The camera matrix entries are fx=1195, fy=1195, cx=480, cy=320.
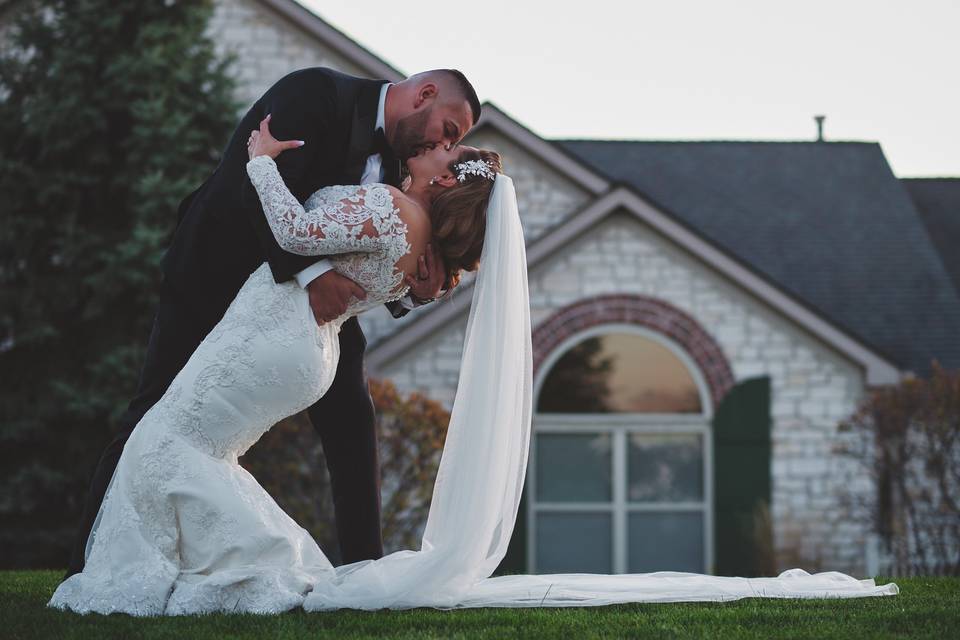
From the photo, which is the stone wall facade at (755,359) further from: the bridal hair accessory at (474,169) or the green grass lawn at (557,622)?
the green grass lawn at (557,622)

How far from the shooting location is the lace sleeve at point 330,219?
13.7 feet

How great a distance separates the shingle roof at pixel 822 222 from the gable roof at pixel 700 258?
0.67 feet

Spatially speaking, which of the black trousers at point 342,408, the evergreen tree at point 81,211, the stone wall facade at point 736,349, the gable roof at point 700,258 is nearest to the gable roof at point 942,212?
the gable roof at point 700,258

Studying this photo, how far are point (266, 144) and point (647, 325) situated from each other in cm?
861

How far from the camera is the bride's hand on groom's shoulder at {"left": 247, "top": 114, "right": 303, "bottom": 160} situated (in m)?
4.36

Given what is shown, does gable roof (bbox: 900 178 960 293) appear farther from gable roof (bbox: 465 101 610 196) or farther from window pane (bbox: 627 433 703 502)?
gable roof (bbox: 465 101 610 196)

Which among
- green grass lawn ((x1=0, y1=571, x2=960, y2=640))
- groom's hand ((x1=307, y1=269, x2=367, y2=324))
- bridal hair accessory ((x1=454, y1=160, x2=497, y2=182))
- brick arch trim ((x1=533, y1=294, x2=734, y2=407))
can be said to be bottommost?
green grass lawn ((x1=0, y1=571, x2=960, y2=640))

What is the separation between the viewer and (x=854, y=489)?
1241 centimetres

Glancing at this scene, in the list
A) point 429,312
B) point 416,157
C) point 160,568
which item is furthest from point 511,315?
point 429,312

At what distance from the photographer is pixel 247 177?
444 cm

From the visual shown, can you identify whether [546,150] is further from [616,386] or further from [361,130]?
[361,130]

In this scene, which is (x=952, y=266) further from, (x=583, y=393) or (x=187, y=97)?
(x=187, y=97)

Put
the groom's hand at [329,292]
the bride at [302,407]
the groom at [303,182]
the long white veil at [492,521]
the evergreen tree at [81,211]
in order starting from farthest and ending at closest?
the evergreen tree at [81,211]
the groom at [303,182]
the groom's hand at [329,292]
the long white veil at [492,521]
the bride at [302,407]

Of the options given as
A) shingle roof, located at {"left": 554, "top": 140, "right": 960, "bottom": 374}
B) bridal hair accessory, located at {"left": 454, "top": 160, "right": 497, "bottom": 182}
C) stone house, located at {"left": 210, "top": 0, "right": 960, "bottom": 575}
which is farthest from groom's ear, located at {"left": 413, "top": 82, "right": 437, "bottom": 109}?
shingle roof, located at {"left": 554, "top": 140, "right": 960, "bottom": 374}
